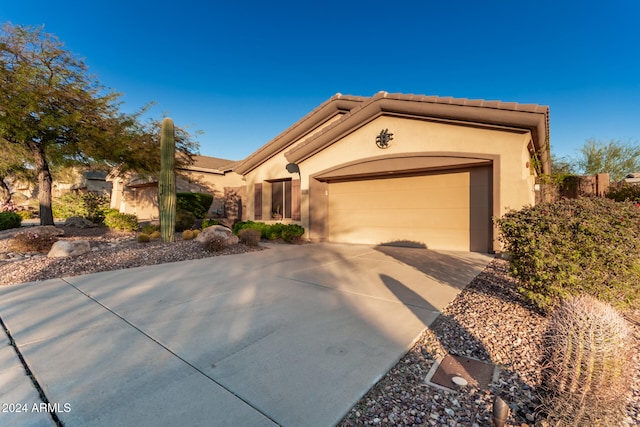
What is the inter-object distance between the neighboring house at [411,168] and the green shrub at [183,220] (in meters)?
4.45

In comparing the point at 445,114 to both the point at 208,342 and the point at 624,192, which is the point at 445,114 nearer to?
the point at 624,192

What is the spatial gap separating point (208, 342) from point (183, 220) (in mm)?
11737

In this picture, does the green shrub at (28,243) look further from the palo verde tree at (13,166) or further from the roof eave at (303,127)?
the palo verde tree at (13,166)

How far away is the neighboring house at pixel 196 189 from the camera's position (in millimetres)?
16664

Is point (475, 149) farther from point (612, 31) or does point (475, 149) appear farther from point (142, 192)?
point (142, 192)

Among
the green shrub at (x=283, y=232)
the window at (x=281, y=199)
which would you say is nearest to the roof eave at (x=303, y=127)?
the window at (x=281, y=199)

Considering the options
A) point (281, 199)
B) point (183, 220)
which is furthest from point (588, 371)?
point (183, 220)

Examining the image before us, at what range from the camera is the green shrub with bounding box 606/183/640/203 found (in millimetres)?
8727

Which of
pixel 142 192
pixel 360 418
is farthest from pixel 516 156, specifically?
pixel 142 192

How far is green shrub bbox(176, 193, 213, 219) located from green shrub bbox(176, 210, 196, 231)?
1618mm

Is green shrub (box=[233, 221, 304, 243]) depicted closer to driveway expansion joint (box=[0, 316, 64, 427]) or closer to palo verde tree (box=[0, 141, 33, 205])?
driveway expansion joint (box=[0, 316, 64, 427])

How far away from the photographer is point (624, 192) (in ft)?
29.6

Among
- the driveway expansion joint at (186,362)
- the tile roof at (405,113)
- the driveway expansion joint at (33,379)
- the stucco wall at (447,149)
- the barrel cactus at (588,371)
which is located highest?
the tile roof at (405,113)

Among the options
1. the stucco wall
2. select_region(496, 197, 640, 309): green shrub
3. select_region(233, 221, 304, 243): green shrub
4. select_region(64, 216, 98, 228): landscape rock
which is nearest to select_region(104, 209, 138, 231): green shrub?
select_region(64, 216, 98, 228): landscape rock
